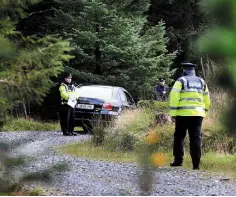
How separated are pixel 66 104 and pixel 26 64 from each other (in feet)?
32.2

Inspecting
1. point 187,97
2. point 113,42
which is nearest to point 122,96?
point 187,97

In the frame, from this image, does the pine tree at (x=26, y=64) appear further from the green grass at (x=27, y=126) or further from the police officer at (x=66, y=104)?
the green grass at (x=27, y=126)

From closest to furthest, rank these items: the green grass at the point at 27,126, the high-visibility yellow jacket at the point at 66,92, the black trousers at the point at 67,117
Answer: the high-visibility yellow jacket at the point at 66,92 < the black trousers at the point at 67,117 < the green grass at the point at 27,126

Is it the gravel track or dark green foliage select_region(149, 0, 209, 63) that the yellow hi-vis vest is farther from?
dark green foliage select_region(149, 0, 209, 63)

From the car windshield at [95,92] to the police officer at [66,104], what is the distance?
84 cm

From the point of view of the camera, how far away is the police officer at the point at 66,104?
48.9ft

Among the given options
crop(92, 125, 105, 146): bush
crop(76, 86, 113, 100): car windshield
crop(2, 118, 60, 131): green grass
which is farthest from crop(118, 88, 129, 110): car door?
crop(2, 118, 60, 131): green grass

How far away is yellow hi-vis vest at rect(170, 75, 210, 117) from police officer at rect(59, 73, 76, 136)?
6060 mm

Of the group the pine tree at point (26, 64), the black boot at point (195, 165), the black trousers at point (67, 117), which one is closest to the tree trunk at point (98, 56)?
the black trousers at point (67, 117)

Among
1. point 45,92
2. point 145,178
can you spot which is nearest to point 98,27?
point 45,92

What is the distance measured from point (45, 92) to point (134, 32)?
62.7 feet

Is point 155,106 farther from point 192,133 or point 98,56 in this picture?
point 98,56

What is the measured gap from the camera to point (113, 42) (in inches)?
942

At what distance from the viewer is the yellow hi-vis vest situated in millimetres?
9234
